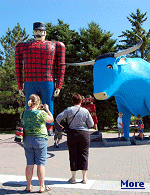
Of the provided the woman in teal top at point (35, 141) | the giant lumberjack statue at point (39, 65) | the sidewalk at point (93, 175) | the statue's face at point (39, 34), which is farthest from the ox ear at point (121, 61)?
the woman in teal top at point (35, 141)

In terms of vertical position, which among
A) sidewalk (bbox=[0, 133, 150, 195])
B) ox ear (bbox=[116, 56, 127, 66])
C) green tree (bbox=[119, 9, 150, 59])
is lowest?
sidewalk (bbox=[0, 133, 150, 195])

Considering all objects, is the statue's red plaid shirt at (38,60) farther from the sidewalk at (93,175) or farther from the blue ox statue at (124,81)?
the sidewalk at (93,175)

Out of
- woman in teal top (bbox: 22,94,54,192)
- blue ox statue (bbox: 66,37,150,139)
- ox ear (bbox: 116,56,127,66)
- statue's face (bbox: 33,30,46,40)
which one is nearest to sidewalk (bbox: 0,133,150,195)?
woman in teal top (bbox: 22,94,54,192)

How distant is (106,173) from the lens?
4.30 meters

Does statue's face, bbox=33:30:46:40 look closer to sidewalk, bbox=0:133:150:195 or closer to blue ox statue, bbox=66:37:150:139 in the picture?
blue ox statue, bbox=66:37:150:139

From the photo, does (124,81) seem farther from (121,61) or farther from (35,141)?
(35,141)

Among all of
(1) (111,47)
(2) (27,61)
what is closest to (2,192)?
(2) (27,61)

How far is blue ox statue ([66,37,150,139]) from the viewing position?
22.5 ft

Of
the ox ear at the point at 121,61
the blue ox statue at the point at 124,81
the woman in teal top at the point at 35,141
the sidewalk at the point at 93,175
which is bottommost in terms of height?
the sidewalk at the point at 93,175

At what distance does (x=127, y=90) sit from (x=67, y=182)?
4.73 m

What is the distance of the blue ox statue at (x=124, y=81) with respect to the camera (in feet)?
22.5

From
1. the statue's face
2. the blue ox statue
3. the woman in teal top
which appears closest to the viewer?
the woman in teal top

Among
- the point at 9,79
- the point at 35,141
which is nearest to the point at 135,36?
the point at 9,79

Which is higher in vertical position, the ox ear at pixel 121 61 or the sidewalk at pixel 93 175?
the ox ear at pixel 121 61
